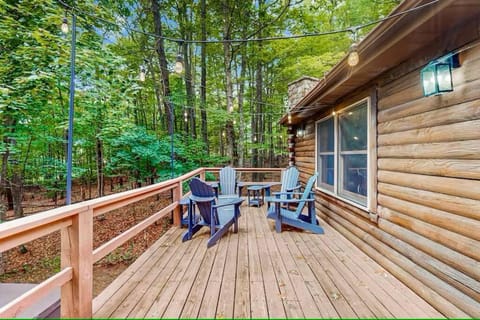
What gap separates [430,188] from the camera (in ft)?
6.39

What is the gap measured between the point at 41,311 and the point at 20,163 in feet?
19.9

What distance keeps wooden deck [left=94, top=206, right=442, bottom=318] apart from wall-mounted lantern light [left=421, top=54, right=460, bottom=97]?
1703mm

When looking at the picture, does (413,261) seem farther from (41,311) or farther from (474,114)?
(41,311)

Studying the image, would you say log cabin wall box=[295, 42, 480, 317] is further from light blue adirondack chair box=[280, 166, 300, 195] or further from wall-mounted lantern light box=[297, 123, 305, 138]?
wall-mounted lantern light box=[297, 123, 305, 138]

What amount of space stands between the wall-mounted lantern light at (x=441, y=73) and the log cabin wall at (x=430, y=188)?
0.05m

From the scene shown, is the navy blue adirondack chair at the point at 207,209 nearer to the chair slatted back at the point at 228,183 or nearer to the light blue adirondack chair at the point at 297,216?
the light blue adirondack chair at the point at 297,216

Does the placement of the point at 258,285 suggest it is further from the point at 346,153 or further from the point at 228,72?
the point at 228,72

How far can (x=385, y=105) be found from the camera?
2592mm

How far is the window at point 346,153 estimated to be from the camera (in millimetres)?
3137

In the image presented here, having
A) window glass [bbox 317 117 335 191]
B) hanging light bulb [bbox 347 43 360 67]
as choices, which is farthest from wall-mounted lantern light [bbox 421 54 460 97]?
window glass [bbox 317 117 335 191]

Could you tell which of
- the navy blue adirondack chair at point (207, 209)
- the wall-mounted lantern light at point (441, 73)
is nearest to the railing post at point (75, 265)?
the navy blue adirondack chair at point (207, 209)

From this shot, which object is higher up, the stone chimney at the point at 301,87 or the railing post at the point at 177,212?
the stone chimney at the point at 301,87

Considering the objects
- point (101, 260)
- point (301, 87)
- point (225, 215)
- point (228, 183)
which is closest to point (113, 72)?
point (228, 183)

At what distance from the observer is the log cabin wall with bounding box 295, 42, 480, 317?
1615 mm
